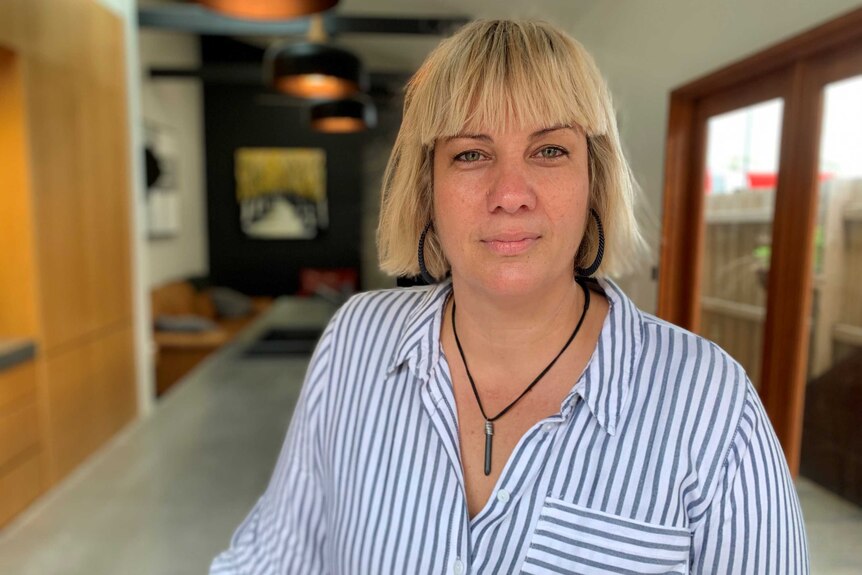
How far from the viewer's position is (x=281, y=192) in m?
7.37

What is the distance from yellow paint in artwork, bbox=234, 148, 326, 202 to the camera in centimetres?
731

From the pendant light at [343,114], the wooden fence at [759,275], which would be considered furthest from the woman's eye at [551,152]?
the pendant light at [343,114]

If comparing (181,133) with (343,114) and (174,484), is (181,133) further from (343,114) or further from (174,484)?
(174,484)

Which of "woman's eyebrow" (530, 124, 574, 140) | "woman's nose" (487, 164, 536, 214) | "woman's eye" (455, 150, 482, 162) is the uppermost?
"woman's eyebrow" (530, 124, 574, 140)

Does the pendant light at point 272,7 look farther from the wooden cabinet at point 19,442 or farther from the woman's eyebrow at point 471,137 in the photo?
the wooden cabinet at point 19,442

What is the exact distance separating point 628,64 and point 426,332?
1.35 ft

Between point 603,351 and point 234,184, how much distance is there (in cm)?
730

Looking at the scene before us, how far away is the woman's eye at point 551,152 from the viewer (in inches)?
25.2

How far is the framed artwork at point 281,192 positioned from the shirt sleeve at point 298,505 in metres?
6.72

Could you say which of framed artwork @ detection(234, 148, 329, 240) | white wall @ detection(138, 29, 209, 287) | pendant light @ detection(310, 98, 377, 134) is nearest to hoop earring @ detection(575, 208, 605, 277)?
pendant light @ detection(310, 98, 377, 134)

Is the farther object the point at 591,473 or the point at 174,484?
the point at 174,484

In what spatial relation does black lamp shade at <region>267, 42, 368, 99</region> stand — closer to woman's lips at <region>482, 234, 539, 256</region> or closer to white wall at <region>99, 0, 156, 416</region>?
white wall at <region>99, 0, 156, 416</region>

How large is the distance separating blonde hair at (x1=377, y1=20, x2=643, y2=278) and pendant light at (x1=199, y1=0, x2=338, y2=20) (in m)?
0.98

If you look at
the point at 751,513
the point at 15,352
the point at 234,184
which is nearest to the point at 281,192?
the point at 234,184
